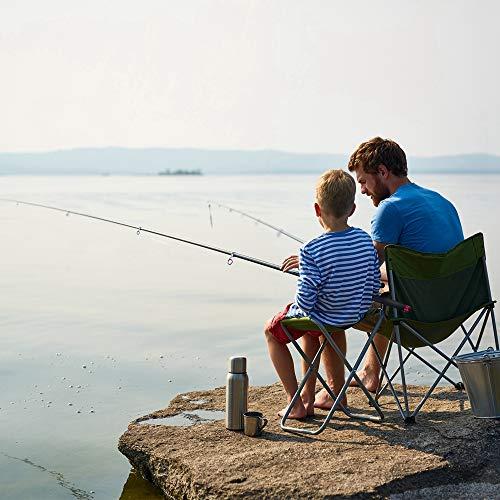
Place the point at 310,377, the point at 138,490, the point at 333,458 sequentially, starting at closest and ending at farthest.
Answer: the point at 333,458
the point at 138,490
the point at 310,377

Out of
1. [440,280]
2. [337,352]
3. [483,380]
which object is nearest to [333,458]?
[337,352]

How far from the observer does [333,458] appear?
333 cm

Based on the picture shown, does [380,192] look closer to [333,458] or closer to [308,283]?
[308,283]

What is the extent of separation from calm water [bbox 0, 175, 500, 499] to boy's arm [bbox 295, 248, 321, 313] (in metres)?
0.93

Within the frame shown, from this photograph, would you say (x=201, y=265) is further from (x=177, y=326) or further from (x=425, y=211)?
(x=425, y=211)

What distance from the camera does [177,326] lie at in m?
6.50

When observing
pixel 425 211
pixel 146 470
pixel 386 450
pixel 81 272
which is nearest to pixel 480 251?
pixel 425 211

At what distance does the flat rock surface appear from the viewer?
3.11 metres

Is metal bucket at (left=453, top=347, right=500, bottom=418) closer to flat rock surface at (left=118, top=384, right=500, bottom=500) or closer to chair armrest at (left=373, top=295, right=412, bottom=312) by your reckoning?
flat rock surface at (left=118, top=384, right=500, bottom=500)

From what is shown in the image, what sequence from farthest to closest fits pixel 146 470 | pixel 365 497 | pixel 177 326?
pixel 177 326
pixel 146 470
pixel 365 497

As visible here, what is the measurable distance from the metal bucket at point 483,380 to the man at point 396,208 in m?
0.52

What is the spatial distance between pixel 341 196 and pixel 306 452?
0.88 meters

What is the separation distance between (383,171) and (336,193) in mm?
497

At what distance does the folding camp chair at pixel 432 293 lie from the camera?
143 inches
